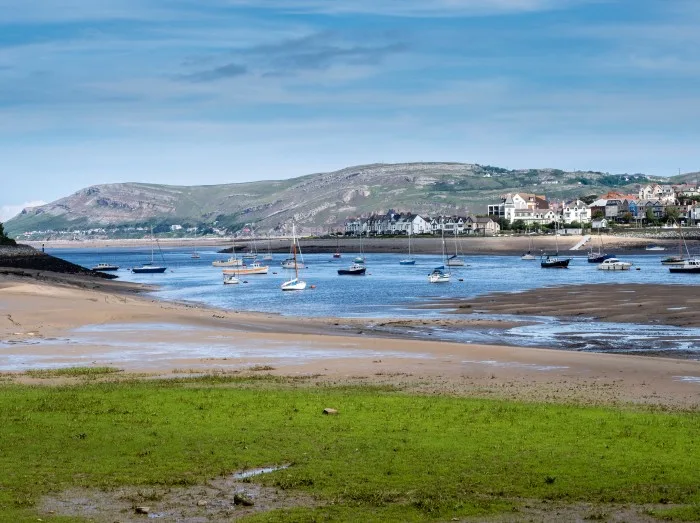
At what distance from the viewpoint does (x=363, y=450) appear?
17.7 m

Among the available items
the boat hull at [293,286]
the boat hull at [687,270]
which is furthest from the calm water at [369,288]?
the boat hull at [687,270]

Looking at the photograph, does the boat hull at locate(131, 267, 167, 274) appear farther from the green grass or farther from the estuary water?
the green grass

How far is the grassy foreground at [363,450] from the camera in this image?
14570 mm

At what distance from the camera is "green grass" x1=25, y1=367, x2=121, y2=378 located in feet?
97.2

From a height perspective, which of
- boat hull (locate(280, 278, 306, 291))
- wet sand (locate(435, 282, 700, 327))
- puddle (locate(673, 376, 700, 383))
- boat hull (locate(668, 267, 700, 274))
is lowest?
boat hull (locate(668, 267, 700, 274))

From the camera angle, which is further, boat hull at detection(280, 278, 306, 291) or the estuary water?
boat hull at detection(280, 278, 306, 291)

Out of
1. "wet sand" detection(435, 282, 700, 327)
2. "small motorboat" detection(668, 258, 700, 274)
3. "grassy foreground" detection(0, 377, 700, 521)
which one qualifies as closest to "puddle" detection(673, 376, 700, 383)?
"grassy foreground" detection(0, 377, 700, 521)

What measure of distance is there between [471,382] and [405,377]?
209cm

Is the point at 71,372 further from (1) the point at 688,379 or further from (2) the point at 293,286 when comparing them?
(2) the point at 293,286

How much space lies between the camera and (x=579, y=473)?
15.8 m

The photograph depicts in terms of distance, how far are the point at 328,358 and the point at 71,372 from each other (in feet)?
30.4

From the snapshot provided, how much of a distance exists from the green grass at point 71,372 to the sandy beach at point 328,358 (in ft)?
1.83

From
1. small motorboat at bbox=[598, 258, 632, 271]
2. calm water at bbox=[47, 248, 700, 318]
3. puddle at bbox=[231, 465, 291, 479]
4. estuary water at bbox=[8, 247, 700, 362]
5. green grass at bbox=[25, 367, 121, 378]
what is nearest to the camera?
puddle at bbox=[231, 465, 291, 479]

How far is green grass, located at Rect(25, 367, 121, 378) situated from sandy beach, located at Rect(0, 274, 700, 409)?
558 millimetres
